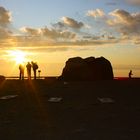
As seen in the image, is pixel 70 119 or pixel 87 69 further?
pixel 87 69

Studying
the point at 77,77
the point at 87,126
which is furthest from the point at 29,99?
the point at 77,77

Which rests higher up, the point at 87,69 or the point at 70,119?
the point at 70,119

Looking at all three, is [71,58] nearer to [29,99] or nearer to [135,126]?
[29,99]

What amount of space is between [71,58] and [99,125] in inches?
1866

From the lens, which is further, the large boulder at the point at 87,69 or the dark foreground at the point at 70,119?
the large boulder at the point at 87,69

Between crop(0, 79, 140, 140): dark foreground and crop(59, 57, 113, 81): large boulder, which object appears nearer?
crop(0, 79, 140, 140): dark foreground

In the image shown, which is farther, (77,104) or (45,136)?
(77,104)

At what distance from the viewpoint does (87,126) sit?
53.2 ft

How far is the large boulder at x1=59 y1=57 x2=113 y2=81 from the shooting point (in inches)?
2362

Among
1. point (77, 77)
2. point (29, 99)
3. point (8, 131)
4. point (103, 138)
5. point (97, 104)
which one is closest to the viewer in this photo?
point (103, 138)

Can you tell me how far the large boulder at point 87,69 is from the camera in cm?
6000

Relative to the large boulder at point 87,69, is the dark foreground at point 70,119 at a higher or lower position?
higher

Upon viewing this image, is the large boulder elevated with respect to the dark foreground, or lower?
lower

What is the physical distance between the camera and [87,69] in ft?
197
